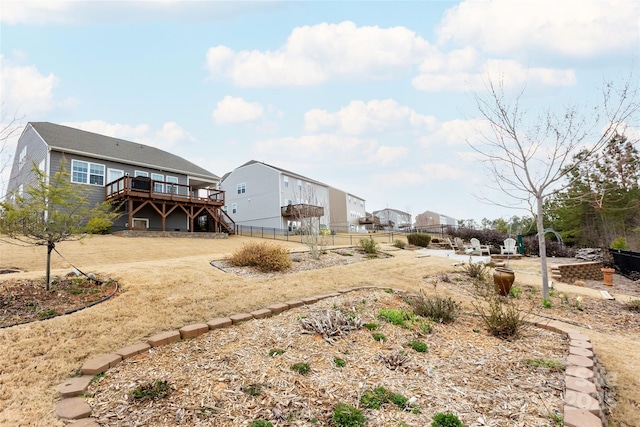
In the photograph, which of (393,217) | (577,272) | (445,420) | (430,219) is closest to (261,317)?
(445,420)

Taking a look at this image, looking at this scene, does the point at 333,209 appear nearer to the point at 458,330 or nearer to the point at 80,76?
the point at 80,76

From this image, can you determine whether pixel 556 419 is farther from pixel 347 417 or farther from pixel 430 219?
pixel 430 219

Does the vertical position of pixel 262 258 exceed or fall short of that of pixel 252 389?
it exceeds it

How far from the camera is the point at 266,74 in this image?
11062 mm

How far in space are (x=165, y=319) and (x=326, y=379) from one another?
2.53 meters

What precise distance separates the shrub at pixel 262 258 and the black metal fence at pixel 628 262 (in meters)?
13.4

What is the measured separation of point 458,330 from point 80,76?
13.6 metres

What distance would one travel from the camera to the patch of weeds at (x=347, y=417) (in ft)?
7.07

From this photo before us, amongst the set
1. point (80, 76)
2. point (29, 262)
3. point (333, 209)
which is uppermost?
point (80, 76)

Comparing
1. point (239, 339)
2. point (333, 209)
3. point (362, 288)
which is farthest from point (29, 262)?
point (333, 209)

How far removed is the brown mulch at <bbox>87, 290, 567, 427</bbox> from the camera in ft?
7.47

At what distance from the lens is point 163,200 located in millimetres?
18094

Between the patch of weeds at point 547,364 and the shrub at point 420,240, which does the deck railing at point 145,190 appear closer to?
the shrub at point 420,240

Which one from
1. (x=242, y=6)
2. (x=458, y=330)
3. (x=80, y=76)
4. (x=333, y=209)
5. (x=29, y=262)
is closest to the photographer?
(x=458, y=330)
